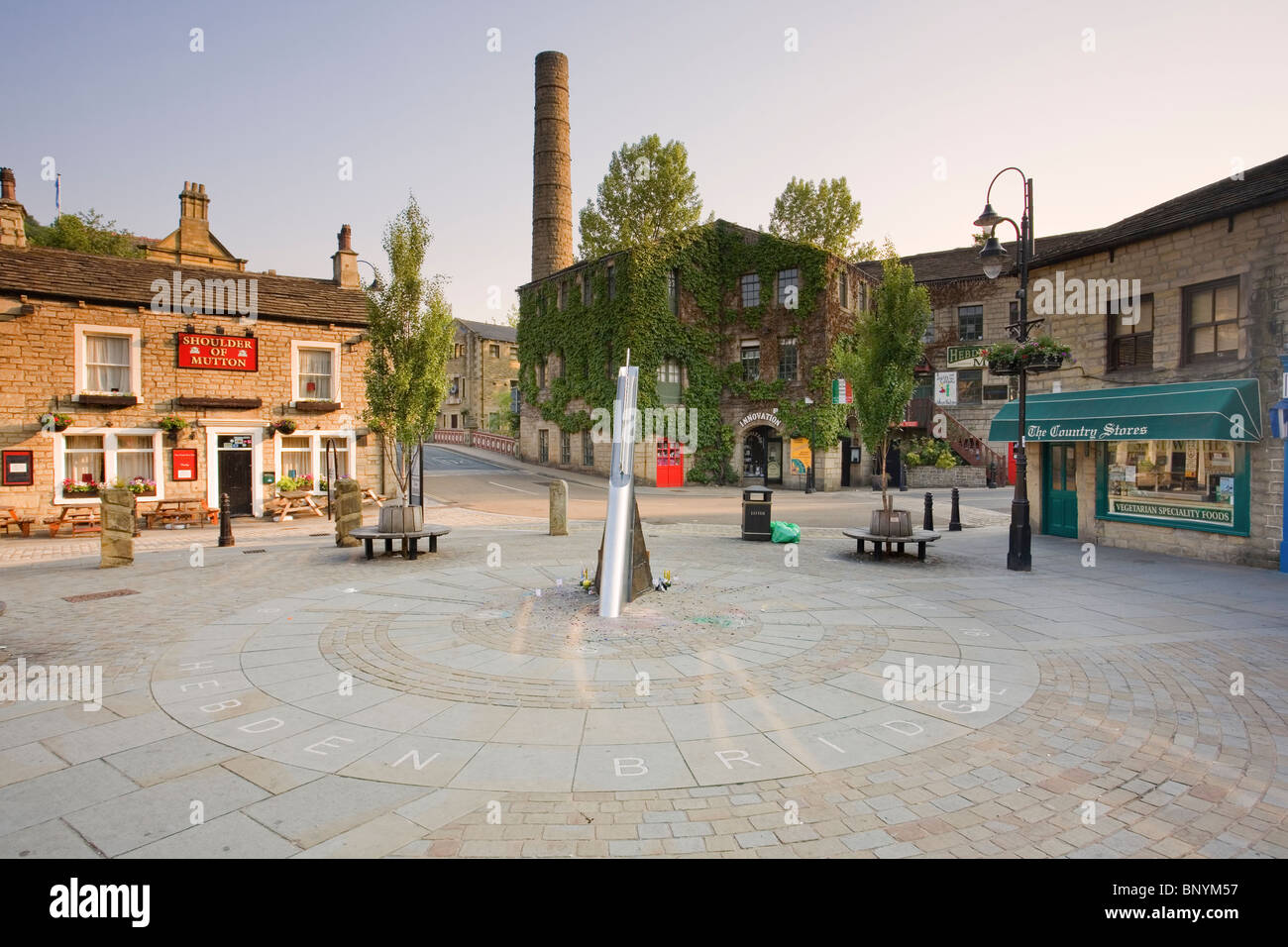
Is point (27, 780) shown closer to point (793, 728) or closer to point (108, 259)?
point (793, 728)

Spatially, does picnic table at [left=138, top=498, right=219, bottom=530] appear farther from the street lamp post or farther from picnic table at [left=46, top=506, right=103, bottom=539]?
the street lamp post

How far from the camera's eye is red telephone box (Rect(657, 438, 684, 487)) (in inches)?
1331

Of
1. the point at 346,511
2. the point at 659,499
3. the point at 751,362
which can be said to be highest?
the point at 751,362

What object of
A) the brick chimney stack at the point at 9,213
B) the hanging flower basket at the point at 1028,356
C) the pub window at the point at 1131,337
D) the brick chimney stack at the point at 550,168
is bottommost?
the hanging flower basket at the point at 1028,356

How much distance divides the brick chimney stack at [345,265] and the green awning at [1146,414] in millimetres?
22297

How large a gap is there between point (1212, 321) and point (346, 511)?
731 inches

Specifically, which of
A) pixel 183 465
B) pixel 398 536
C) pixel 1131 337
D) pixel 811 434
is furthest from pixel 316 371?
pixel 1131 337

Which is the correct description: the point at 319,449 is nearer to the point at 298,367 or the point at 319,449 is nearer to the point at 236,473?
the point at 236,473

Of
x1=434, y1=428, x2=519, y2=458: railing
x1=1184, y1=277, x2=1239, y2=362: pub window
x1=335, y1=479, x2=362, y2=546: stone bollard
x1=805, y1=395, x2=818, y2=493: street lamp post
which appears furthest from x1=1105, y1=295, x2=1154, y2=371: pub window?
x1=434, y1=428, x2=519, y2=458: railing

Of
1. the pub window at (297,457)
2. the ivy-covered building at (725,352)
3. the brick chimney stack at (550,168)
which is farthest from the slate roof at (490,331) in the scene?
the pub window at (297,457)

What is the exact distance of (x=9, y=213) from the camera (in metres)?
19.4

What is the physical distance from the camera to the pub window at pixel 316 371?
22.2 m

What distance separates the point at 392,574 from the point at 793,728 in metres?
8.55

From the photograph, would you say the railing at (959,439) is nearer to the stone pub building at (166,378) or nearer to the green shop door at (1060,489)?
the green shop door at (1060,489)
